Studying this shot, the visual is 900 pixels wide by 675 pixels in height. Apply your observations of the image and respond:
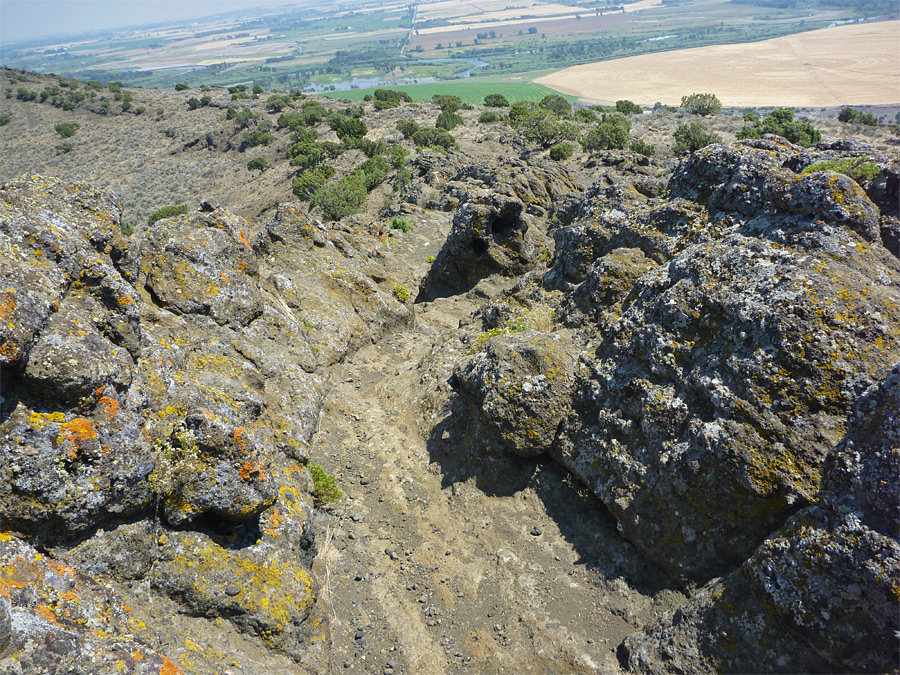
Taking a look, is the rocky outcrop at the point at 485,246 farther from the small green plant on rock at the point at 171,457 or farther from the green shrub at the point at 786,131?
the green shrub at the point at 786,131

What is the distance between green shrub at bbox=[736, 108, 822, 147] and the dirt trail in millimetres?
46236

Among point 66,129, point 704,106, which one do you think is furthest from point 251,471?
point 66,129

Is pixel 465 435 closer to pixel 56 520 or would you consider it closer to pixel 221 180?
pixel 56 520

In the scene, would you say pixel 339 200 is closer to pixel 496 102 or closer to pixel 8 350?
pixel 8 350

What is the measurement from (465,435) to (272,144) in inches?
2571

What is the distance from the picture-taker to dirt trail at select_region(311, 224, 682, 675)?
7789mm

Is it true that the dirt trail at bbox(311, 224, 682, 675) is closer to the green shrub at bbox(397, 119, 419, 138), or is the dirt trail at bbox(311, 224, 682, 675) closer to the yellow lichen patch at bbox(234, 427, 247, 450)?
the yellow lichen patch at bbox(234, 427, 247, 450)

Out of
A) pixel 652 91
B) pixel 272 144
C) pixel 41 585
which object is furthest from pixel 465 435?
pixel 652 91

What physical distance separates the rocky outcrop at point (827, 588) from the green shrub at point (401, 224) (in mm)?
22973

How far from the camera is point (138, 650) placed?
5.46 meters

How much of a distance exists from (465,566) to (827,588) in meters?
5.59

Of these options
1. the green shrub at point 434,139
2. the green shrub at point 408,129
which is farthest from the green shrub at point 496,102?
the green shrub at point 434,139

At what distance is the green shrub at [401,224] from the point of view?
26750 mm

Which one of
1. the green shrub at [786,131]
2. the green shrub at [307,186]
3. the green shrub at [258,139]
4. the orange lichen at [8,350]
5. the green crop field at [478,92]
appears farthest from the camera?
the green crop field at [478,92]
